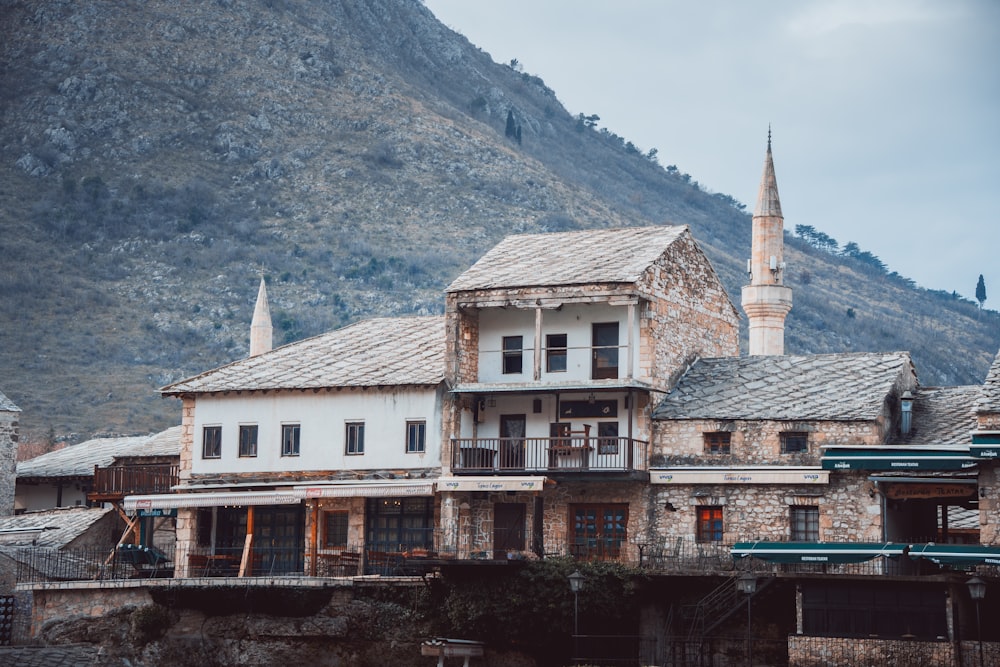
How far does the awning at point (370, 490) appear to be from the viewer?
2061 inches

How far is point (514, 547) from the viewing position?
52719 mm

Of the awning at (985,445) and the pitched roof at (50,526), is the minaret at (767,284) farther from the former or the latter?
the pitched roof at (50,526)

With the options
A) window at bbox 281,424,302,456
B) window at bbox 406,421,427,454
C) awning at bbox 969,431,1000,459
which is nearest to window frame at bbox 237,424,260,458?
window at bbox 281,424,302,456

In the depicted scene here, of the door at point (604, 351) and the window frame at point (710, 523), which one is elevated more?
the door at point (604, 351)

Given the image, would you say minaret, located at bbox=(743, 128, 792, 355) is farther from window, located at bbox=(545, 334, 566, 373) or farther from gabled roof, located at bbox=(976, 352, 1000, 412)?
gabled roof, located at bbox=(976, 352, 1000, 412)

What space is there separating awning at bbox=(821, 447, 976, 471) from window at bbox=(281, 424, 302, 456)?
18.0 metres

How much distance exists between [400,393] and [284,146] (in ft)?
442

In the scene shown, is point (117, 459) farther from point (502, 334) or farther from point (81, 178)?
point (81, 178)

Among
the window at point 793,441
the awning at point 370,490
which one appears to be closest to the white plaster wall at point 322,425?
the awning at point 370,490

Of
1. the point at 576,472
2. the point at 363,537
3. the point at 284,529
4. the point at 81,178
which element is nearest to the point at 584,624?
the point at 576,472

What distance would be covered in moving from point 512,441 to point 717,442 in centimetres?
674

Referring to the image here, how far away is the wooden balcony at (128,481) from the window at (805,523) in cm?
2311

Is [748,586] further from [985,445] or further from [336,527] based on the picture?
[336,527]

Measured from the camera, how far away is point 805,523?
48.2 m
